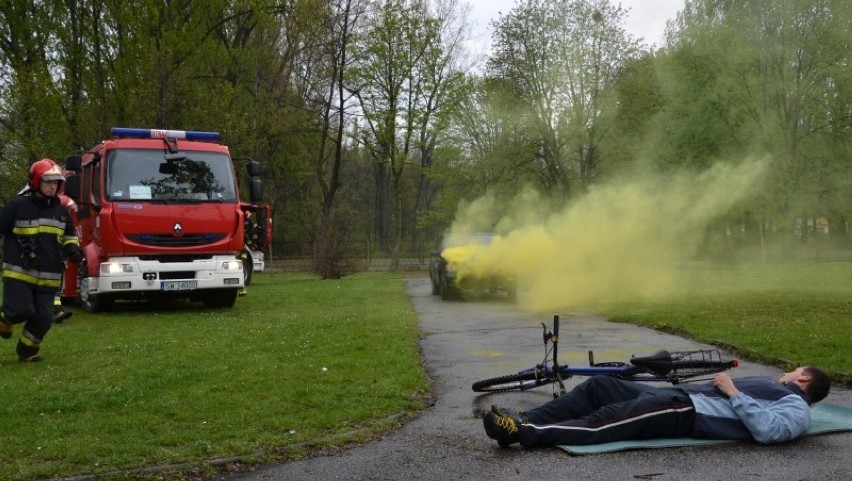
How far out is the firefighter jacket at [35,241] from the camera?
8.98 metres

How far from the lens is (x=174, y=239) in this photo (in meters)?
14.8

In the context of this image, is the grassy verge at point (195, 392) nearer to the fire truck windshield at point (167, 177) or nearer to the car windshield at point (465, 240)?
the fire truck windshield at point (167, 177)

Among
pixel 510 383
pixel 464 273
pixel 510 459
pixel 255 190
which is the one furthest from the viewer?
pixel 464 273

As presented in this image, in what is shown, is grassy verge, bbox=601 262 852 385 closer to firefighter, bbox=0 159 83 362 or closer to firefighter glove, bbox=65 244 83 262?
firefighter glove, bbox=65 244 83 262

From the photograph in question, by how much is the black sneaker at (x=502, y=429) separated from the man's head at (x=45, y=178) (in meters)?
6.42

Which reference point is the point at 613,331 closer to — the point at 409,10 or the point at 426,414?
the point at 426,414

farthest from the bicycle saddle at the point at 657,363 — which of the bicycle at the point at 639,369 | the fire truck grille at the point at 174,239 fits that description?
the fire truck grille at the point at 174,239

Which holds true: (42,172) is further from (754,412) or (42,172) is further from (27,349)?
(754,412)

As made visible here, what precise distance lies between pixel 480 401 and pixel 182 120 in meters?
22.2

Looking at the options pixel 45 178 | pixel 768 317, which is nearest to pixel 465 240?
pixel 768 317

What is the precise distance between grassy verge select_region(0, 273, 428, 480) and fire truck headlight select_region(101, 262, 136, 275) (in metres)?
1.39

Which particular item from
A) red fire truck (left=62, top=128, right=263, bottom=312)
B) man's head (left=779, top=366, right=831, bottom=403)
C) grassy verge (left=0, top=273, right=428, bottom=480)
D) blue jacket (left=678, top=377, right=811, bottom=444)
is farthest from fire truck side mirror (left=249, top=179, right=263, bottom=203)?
man's head (left=779, top=366, right=831, bottom=403)

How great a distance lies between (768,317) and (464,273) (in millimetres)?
8352

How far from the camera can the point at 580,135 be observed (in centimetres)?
4106
